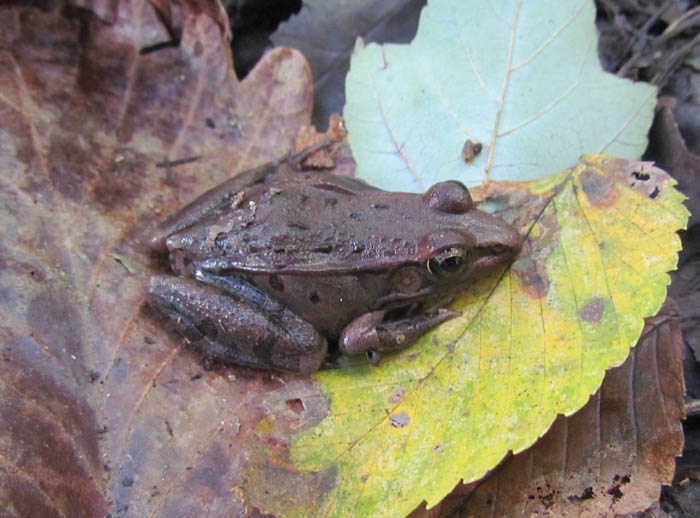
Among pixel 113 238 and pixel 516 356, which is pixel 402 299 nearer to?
pixel 516 356

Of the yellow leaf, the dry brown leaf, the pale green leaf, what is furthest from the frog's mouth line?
the dry brown leaf

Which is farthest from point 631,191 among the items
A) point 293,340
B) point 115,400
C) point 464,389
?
point 115,400

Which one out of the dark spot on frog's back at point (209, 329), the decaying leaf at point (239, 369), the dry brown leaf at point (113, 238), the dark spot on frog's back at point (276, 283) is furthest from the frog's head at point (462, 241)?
the dark spot on frog's back at point (209, 329)

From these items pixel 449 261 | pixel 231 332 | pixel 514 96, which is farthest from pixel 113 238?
pixel 514 96

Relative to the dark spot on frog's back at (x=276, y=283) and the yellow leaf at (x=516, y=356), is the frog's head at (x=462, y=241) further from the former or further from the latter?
the dark spot on frog's back at (x=276, y=283)

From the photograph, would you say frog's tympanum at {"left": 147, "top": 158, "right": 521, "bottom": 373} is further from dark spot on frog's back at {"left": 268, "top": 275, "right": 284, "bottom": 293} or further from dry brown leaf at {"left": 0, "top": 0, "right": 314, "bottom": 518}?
dry brown leaf at {"left": 0, "top": 0, "right": 314, "bottom": 518}

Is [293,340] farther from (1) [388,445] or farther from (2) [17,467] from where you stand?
(2) [17,467]
